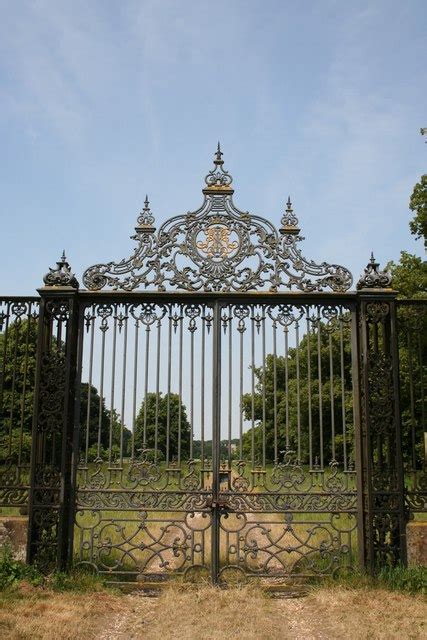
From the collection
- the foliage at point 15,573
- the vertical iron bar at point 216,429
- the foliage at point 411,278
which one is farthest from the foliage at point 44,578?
the foliage at point 411,278

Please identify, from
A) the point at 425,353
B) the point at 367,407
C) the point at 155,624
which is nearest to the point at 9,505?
the point at 155,624

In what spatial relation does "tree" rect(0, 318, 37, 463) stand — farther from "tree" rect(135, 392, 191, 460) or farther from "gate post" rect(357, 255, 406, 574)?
"gate post" rect(357, 255, 406, 574)

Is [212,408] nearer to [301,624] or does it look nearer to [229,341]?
[229,341]

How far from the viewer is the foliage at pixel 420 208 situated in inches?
677

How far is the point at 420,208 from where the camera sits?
1741cm

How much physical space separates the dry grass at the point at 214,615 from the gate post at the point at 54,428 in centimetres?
66

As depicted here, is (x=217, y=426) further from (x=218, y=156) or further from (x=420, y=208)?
(x=420, y=208)

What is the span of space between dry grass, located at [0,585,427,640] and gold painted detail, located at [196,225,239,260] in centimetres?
411

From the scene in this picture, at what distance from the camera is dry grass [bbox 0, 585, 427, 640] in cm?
546

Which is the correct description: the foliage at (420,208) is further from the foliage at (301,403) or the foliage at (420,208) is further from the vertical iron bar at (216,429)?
the vertical iron bar at (216,429)

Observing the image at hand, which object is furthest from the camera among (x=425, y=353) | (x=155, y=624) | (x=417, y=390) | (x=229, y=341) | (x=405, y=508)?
(x=425, y=353)

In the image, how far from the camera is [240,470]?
7.31 meters

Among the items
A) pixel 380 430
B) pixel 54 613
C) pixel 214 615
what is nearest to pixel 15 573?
pixel 54 613

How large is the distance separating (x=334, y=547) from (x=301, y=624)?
1.46 meters
